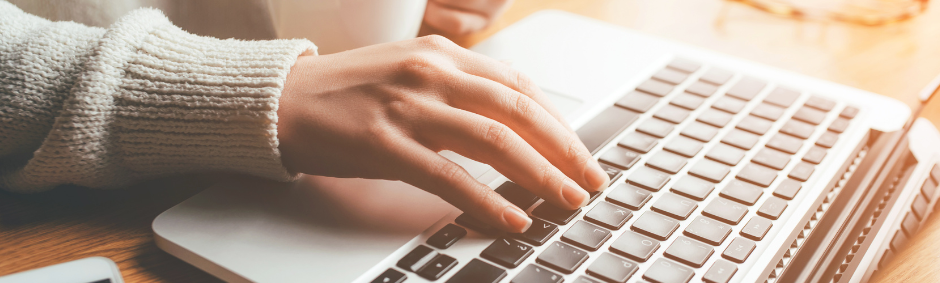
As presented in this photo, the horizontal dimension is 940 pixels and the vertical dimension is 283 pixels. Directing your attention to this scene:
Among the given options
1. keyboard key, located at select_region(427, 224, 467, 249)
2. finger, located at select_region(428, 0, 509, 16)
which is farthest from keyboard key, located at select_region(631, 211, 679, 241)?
finger, located at select_region(428, 0, 509, 16)

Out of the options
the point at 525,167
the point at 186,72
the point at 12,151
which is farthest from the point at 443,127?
the point at 12,151

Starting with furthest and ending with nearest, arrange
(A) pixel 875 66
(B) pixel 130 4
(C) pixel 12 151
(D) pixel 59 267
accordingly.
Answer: (A) pixel 875 66, (B) pixel 130 4, (C) pixel 12 151, (D) pixel 59 267

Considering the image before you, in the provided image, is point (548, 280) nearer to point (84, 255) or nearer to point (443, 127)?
point (443, 127)

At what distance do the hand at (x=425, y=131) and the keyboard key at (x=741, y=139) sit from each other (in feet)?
0.45

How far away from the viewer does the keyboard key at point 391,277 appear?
0.33m

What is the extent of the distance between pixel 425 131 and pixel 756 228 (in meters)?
0.21

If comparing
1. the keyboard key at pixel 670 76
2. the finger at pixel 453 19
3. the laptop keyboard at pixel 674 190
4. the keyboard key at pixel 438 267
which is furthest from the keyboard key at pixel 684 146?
the finger at pixel 453 19

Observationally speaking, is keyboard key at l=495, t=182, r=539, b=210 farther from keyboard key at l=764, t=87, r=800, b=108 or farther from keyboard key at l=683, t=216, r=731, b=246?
keyboard key at l=764, t=87, r=800, b=108

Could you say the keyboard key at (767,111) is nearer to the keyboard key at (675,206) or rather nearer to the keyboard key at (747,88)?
the keyboard key at (747,88)

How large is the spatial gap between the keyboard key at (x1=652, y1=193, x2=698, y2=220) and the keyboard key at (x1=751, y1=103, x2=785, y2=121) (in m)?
0.16

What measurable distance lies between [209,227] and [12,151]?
161 millimetres

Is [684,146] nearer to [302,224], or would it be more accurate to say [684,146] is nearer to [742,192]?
[742,192]

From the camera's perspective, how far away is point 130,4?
0.55 m

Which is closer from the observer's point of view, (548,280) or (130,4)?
(548,280)
